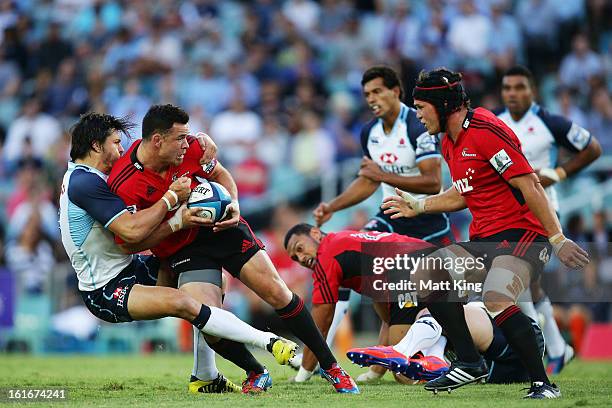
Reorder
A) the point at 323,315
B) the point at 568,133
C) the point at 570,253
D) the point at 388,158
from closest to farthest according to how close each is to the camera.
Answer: the point at 570,253 → the point at 323,315 → the point at 388,158 → the point at 568,133

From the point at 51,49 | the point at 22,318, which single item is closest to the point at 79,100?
the point at 51,49

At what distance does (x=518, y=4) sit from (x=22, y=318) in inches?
374

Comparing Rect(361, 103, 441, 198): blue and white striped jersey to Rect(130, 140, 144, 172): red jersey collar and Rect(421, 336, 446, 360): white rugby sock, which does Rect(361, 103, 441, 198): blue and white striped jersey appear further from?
Rect(130, 140, 144, 172): red jersey collar

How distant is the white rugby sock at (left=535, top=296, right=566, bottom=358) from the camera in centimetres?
1027

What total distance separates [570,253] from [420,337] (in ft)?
6.28

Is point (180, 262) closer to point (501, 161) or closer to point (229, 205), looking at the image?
point (229, 205)

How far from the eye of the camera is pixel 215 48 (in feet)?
62.4

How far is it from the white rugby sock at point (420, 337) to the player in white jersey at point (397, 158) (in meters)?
1.15

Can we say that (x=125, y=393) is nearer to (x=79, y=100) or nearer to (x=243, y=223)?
(x=243, y=223)

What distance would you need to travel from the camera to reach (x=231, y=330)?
293 inches

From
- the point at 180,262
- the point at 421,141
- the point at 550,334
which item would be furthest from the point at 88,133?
the point at 550,334

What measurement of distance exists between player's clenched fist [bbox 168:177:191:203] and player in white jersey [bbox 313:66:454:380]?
232cm

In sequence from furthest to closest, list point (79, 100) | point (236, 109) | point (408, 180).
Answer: point (79, 100)
point (236, 109)
point (408, 180)

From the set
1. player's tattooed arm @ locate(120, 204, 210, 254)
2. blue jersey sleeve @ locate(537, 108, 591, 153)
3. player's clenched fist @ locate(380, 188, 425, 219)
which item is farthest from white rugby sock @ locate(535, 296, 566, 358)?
player's tattooed arm @ locate(120, 204, 210, 254)
